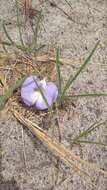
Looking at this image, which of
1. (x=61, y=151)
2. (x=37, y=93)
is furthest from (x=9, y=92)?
(x=61, y=151)

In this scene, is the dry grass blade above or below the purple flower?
below

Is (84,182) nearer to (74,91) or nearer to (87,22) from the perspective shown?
(74,91)

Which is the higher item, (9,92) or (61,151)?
(9,92)

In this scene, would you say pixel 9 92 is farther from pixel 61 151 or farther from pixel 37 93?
pixel 61 151

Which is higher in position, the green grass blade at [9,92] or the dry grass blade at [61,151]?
the green grass blade at [9,92]
